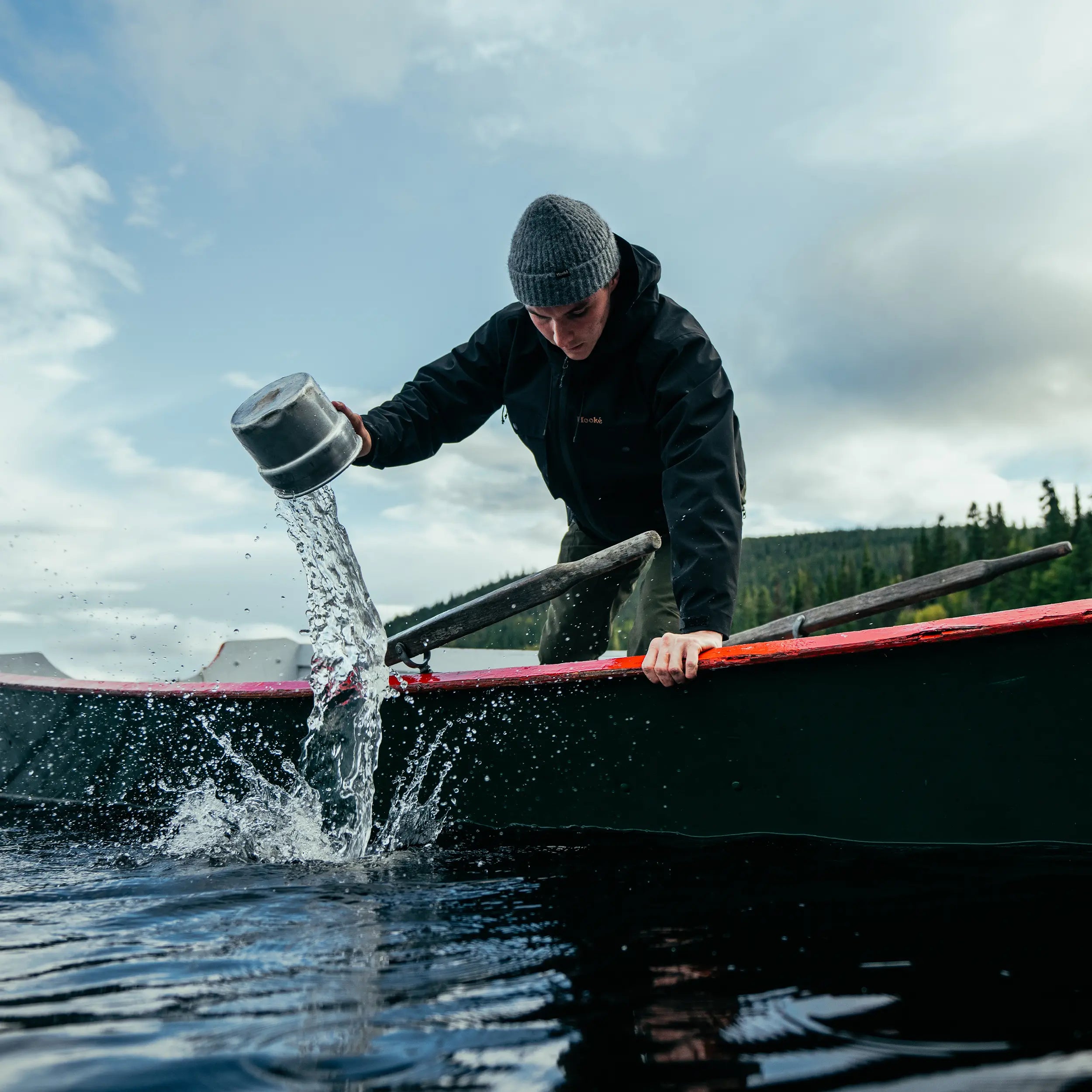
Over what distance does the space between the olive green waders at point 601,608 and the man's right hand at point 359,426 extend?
1.03 metres

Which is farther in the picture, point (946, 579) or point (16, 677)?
point (16, 677)

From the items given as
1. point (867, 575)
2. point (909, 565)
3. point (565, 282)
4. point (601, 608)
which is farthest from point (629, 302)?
point (909, 565)

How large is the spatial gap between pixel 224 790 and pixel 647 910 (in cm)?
254

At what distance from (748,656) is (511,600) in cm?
111

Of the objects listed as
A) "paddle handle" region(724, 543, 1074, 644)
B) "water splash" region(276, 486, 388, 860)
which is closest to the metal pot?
"water splash" region(276, 486, 388, 860)

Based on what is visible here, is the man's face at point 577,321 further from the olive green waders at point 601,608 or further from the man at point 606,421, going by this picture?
the olive green waders at point 601,608

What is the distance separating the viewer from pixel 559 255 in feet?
10.3

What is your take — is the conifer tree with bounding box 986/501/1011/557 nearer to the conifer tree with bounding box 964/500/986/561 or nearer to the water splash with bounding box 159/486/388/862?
the conifer tree with bounding box 964/500/986/561

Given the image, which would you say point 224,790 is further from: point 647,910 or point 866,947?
point 866,947

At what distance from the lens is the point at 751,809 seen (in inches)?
115

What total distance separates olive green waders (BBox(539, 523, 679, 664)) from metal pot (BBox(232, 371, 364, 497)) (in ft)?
4.08

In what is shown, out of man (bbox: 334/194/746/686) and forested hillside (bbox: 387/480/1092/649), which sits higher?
forested hillside (bbox: 387/480/1092/649)

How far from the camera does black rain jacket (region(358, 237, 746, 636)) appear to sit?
3160 millimetres

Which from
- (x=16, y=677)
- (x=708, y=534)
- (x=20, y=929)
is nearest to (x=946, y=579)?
(x=708, y=534)
